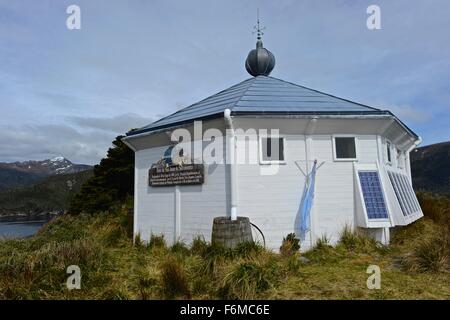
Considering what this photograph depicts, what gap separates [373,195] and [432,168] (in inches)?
4345

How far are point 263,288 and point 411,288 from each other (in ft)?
9.39

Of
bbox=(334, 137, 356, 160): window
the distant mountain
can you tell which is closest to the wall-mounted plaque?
bbox=(334, 137, 356, 160): window

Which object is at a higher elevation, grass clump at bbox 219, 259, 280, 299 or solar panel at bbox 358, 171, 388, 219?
solar panel at bbox 358, 171, 388, 219

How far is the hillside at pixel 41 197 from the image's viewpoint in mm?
99500

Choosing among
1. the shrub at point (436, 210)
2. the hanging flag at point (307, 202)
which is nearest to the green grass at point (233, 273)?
the hanging flag at point (307, 202)

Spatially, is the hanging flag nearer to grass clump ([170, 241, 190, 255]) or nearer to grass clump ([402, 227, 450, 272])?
grass clump ([402, 227, 450, 272])

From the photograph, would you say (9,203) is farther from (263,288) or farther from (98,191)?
(263,288)

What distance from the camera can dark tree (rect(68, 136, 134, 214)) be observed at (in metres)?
22.5

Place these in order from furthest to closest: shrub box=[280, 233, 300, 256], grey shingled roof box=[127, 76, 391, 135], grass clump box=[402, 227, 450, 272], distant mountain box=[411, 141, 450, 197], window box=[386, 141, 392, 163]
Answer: distant mountain box=[411, 141, 450, 197] < window box=[386, 141, 392, 163] < grey shingled roof box=[127, 76, 391, 135] < shrub box=[280, 233, 300, 256] < grass clump box=[402, 227, 450, 272]

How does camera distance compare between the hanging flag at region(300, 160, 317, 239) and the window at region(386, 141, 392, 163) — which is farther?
the window at region(386, 141, 392, 163)

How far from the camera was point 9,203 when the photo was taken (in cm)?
10919

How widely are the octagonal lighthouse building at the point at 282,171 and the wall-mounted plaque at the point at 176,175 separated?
35 millimetres

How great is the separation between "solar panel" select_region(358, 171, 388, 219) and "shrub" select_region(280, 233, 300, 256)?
239 centimetres
